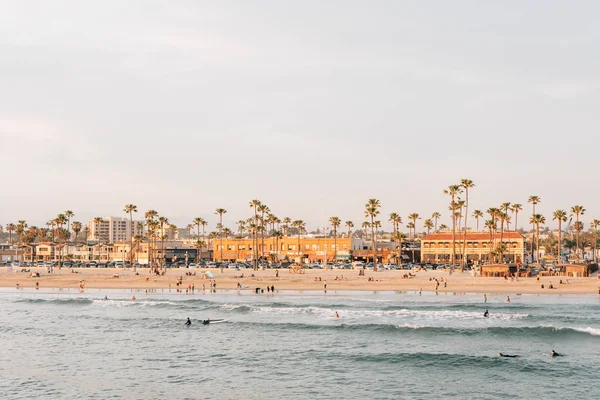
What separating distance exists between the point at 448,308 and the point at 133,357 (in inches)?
1363

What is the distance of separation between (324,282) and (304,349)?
159ft

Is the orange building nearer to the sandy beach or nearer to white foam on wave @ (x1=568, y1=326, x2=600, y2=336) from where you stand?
the sandy beach

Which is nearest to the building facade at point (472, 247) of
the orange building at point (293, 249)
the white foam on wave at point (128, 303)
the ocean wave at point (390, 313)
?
the orange building at point (293, 249)

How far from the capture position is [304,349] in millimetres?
44469

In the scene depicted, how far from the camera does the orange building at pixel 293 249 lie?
151375mm

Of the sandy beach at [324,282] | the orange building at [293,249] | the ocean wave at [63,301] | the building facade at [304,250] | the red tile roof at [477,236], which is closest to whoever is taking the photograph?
the ocean wave at [63,301]

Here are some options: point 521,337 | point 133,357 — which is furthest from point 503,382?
point 133,357

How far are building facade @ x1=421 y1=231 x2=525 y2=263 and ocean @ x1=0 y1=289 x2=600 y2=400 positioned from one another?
67738 mm

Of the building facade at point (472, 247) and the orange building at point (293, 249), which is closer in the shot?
the building facade at point (472, 247)

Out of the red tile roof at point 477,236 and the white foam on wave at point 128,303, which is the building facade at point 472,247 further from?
the white foam on wave at point 128,303

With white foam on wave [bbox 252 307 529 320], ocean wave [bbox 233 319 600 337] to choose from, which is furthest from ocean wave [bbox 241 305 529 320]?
ocean wave [bbox 233 319 600 337]

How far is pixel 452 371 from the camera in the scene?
3806cm

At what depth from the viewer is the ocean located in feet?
112

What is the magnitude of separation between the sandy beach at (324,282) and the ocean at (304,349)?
1207cm
